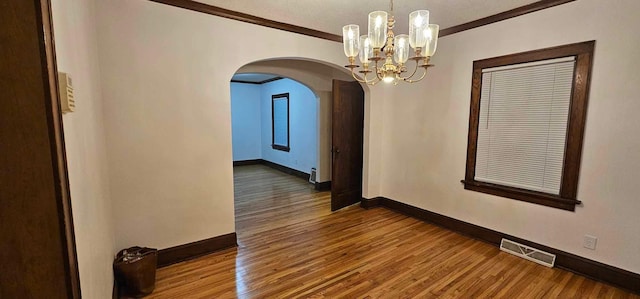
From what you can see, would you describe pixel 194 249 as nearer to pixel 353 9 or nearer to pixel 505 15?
pixel 353 9

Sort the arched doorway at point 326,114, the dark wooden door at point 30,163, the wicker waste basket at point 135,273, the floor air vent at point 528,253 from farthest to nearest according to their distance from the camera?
the arched doorway at point 326,114
the floor air vent at point 528,253
the wicker waste basket at point 135,273
the dark wooden door at point 30,163

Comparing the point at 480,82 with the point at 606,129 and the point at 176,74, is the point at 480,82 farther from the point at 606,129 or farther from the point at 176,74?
the point at 176,74

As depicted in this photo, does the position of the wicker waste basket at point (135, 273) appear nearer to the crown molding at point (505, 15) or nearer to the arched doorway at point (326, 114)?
the arched doorway at point (326, 114)

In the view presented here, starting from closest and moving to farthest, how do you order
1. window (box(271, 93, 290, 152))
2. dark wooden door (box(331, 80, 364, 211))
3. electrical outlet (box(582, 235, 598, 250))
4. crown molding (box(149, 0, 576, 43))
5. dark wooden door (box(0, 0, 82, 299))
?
dark wooden door (box(0, 0, 82, 299)) < electrical outlet (box(582, 235, 598, 250)) < crown molding (box(149, 0, 576, 43)) < dark wooden door (box(331, 80, 364, 211)) < window (box(271, 93, 290, 152))

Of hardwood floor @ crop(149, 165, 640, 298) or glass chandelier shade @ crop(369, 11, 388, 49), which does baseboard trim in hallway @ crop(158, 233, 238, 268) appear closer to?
hardwood floor @ crop(149, 165, 640, 298)

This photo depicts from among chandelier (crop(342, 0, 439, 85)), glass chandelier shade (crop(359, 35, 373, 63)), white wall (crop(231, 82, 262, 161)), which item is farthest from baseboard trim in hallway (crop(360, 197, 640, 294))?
white wall (crop(231, 82, 262, 161))

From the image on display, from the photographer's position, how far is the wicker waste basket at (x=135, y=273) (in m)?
2.26

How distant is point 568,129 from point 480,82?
0.98m

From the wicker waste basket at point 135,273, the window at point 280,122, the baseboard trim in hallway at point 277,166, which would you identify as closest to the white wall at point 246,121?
the baseboard trim in hallway at point 277,166

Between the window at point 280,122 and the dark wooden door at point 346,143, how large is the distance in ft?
9.51

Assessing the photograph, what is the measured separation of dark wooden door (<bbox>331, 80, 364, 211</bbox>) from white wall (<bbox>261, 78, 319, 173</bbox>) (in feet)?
4.26

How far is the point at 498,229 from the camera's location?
323cm

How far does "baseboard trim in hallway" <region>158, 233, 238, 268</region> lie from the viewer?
110 inches

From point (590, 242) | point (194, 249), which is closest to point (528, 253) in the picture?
point (590, 242)
